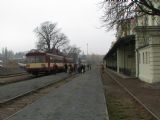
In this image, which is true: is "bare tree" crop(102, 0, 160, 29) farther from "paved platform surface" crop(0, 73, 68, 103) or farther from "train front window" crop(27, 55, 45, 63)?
"train front window" crop(27, 55, 45, 63)

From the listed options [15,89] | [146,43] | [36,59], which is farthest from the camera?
[36,59]

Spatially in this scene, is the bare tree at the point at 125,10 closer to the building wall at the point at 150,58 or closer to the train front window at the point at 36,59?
the building wall at the point at 150,58

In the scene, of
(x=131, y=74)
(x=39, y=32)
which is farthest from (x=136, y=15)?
(x=39, y=32)

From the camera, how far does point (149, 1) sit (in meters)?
27.1

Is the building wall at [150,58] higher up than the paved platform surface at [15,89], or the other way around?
the building wall at [150,58]

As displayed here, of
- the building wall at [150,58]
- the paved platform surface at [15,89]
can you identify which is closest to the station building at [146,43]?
the building wall at [150,58]

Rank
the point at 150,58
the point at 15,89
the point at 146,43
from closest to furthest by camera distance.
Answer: the point at 15,89 → the point at 150,58 → the point at 146,43

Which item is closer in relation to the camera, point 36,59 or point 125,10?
point 125,10

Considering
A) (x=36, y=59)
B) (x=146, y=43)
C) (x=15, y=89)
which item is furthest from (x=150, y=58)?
(x=36, y=59)

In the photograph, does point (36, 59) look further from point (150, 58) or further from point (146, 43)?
point (150, 58)

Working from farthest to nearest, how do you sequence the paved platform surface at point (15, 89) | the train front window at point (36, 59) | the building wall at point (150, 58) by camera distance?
the train front window at point (36, 59), the building wall at point (150, 58), the paved platform surface at point (15, 89)

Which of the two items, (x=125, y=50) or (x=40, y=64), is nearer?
(x=40, y=64)

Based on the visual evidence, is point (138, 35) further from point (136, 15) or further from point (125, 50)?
point (125, 50)

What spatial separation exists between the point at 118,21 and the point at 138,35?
14259 mm
